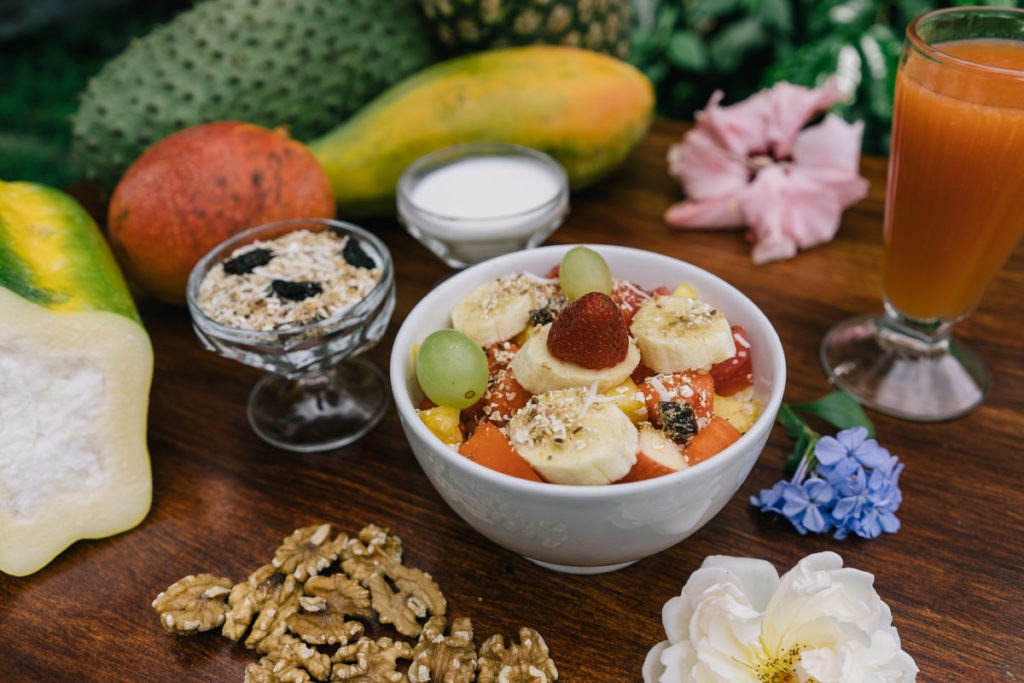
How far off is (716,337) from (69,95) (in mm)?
2636

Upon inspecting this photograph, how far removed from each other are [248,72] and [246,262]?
46 centimetres

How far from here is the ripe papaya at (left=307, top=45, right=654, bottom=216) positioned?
1173 mm

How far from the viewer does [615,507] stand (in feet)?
1.89

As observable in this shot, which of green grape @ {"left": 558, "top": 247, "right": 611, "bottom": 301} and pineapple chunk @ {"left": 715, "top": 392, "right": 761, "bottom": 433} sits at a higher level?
green grape @ {"left": 558, "top": 247, "right": 611, "bottom": 301}

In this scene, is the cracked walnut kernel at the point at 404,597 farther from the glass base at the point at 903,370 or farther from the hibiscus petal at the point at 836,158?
the hibiscus petal at the point at 836,158

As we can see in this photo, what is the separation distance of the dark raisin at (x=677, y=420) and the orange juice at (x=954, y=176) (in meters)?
0.40

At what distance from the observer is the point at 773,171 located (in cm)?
112

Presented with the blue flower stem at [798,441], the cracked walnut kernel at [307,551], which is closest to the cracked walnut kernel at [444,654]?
the cracked walnut kernel at [307,551]

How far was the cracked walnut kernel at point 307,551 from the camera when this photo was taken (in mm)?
723

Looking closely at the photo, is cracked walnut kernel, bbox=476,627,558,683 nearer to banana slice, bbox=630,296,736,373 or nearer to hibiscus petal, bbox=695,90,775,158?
banana slice, bbox=630,296,736,373

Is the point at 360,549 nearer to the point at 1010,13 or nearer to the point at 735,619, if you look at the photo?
the point at 735,619

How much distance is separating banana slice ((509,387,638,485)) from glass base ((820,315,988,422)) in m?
0.39

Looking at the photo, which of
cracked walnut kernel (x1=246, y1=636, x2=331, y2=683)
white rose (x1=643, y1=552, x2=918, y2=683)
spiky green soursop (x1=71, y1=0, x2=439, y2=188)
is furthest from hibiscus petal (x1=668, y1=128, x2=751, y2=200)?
cracked walnut kernel (x1=246, y1=636, x2=331, y2=683)

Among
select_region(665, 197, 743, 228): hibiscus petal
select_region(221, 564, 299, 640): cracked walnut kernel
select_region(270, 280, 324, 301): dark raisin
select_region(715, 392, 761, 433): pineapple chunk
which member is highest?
select_region(270, 280, 324, 301): dark raisin
